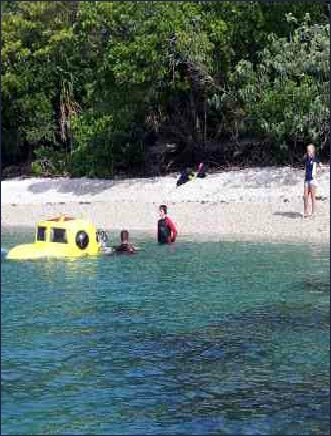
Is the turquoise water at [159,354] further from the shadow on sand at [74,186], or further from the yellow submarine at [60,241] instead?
the shadow on sand at [74,186]

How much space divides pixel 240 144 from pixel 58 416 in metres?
31.1

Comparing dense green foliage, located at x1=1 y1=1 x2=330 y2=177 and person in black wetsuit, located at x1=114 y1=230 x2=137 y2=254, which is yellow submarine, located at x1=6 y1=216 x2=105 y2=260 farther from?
dense green foliage, located at x1=1 y1=1 x2=330 y2=177

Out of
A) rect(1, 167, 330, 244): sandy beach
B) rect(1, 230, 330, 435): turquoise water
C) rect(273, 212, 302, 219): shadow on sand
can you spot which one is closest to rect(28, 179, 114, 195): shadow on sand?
rect(1, 167, 330, 244): sandy beach

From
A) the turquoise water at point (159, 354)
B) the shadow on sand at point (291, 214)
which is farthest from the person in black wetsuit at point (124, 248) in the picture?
the shadow on sand at point (291, 214)

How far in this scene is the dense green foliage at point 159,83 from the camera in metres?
34.0

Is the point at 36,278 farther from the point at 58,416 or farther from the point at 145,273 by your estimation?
the point at 145,273

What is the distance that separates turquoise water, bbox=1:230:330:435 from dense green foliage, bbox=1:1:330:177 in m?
17.6

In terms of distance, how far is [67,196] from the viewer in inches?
1459

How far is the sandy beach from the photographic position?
27.2 m

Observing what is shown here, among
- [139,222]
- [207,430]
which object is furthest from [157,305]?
[139,222]

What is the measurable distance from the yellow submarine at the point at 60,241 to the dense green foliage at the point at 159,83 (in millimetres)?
15665

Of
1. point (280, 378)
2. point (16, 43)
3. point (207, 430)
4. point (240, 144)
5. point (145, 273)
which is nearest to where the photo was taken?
point (207, 430)

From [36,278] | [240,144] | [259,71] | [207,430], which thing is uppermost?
[259,71]

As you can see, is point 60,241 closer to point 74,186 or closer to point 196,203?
point 196,203
